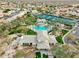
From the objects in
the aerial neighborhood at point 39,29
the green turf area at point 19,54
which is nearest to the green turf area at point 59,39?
the aerial neighborhood at point 39,29

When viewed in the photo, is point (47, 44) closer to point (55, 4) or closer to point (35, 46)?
point (35, 46)

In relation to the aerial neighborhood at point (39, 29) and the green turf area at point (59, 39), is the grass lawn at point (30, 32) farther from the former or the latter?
the green turf area at point (59, 39)

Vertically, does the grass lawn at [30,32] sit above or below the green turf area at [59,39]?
above

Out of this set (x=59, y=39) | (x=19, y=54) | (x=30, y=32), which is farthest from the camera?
(x=30, y=32)

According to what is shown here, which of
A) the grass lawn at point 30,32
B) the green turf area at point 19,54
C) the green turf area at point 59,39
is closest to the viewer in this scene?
the green turf area at point 19,54

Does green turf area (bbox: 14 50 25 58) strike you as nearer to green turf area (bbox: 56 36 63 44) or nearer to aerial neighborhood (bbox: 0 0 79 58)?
aerial neighborhood (bbox: 0 0 79 58)

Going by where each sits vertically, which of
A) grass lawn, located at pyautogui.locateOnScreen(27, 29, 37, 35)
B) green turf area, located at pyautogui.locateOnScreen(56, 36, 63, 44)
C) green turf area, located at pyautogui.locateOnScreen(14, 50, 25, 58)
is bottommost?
green turf area, located at pyautogui.locateOnScreen(14, 50, 25, 58)

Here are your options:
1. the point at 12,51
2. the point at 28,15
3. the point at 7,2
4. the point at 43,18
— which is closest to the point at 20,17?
the point at 28,15

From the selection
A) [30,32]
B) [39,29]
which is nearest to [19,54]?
[30,32]

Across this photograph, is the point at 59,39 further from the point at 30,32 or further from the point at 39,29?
the point at 30,32

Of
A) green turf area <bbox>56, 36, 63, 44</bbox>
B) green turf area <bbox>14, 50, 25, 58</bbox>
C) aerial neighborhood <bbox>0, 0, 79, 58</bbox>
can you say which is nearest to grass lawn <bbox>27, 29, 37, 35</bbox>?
aerial neighborhood <bbox>0, 0, 79, 58</bbox>

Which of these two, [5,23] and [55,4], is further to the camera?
[55,4]
